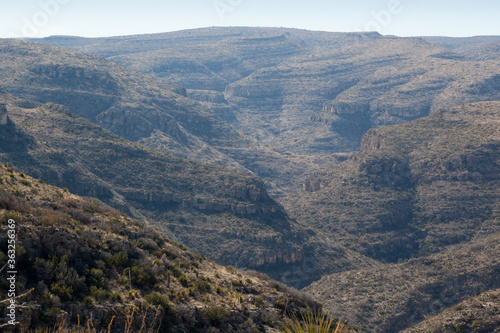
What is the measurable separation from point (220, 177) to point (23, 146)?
54.5m

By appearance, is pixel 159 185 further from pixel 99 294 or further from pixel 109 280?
pixel 99 294

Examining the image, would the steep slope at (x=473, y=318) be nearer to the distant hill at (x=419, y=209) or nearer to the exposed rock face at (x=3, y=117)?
the distant hill at (x=419, y=209)

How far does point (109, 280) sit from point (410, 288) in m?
74.1

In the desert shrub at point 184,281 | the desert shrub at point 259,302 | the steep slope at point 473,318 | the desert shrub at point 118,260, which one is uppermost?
the desert shrub at point 118,260

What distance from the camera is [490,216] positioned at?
436 ft

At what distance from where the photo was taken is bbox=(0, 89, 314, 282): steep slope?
366 ft

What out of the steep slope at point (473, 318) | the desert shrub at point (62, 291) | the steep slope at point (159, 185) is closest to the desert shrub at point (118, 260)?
the desert shrub at point (62, 291)

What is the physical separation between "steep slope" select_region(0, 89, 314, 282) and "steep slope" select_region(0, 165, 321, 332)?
233ft

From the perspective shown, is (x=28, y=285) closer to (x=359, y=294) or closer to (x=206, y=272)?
(x=206, y=272)

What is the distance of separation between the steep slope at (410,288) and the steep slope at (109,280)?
1864 inches

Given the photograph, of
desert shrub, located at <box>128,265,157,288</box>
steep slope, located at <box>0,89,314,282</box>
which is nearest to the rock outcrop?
steep slope, located at <box>0,89,314,282</box>

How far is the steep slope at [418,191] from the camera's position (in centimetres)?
13812

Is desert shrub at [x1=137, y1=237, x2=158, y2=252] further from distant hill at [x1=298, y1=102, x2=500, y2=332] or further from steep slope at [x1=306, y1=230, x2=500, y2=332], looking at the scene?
distant hill at [x1=298, y1=102, x2=500, y2=332]

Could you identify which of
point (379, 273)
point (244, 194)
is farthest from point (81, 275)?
point (244, 194)
